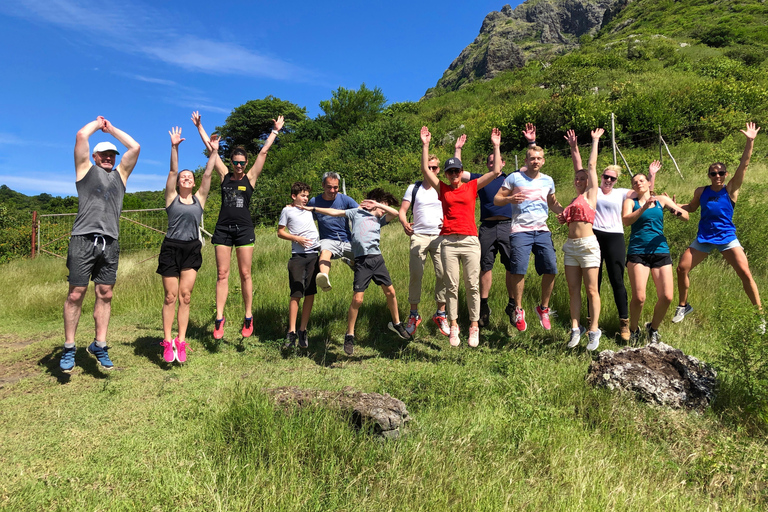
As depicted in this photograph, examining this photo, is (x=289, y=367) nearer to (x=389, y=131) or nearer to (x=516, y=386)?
(x=516, y=386)

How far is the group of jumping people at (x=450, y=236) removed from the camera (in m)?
5.07

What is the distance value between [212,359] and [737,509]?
5.15 metres

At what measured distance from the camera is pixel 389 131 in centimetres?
2638

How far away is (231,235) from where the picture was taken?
5.68m

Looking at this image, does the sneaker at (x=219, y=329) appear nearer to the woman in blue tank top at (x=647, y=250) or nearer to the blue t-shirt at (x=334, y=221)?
the blue t-shirt at (x=334, y=221)

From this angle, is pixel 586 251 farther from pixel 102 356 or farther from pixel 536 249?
pixel 102 356

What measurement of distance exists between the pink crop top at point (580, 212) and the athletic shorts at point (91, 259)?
4994 mm

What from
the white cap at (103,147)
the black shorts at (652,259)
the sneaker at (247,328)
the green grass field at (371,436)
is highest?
the white cap at (103,147)

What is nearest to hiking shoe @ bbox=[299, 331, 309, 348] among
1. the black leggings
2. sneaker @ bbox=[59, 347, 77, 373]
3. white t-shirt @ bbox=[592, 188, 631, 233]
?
sneaker @ bbox=[59, 347, 77, 373]

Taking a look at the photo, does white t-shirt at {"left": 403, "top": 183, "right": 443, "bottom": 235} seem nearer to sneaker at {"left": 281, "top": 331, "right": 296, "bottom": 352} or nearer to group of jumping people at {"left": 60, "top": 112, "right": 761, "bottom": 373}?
group of jumping people at {"left": 60, "top": 112, "right": 761, "bottom": 373}

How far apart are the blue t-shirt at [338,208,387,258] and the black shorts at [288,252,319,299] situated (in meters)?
0.63

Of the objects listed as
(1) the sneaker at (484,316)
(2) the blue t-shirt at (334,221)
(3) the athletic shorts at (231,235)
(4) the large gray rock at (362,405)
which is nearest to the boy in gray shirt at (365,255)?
(2) the blue t-shirt at (334,221)

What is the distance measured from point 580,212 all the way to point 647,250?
1.05 meters

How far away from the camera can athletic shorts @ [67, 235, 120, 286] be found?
4484 millimetres
